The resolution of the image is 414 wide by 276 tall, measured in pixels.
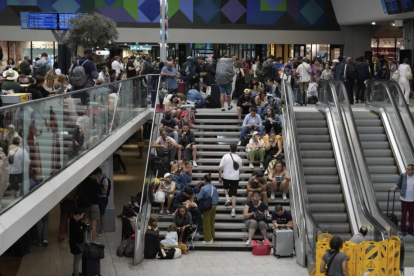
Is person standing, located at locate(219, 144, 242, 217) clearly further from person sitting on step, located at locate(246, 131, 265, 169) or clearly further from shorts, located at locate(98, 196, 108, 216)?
shorts, located at locate(98, 196, 108, 216)

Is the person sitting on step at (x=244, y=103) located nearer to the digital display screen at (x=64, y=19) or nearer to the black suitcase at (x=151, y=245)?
the black suitcase at (x=151, y=245)

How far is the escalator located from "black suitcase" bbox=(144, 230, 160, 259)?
3.87 m

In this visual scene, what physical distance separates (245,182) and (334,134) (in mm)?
2994

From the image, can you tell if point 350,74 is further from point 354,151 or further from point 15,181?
point 15,181

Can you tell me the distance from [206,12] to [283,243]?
77.7ft

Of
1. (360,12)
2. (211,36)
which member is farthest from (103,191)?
(211,36)

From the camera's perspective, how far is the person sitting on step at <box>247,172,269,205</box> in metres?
16.7

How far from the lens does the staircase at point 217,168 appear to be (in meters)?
16.7

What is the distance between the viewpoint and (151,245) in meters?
15.6

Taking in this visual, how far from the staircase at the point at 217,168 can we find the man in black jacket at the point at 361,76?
4676 mm

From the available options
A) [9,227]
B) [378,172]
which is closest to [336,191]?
[378,172]

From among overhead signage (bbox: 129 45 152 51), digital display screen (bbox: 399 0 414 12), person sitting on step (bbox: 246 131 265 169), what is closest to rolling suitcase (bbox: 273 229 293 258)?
person sitting on step (bbox: 246 131 265 169)

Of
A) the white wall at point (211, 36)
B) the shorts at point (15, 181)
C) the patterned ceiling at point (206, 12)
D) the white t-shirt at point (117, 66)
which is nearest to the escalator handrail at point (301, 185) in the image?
the shorts at point (15, 181)

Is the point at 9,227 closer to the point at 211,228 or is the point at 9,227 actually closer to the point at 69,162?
the point at 69,162
